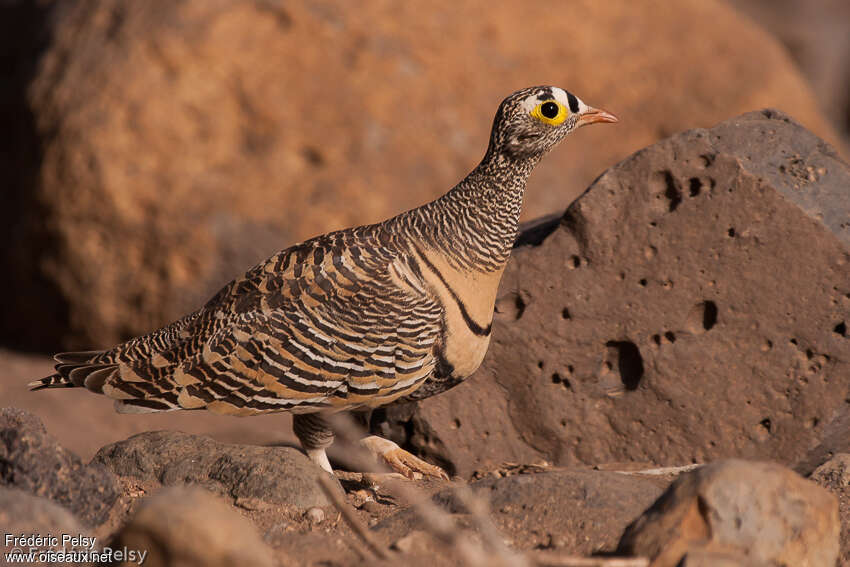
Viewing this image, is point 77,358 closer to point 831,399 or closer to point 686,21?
point 831,399

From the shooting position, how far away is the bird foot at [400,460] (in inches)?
192

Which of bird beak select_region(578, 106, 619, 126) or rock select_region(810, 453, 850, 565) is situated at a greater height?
bird beak select_region(578, 106, 619, 126)

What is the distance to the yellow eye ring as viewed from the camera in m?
4.41

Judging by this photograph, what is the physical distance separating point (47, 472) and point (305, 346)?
116cm

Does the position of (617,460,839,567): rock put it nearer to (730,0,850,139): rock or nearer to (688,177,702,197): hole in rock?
(688,177,702,197): hole in rock

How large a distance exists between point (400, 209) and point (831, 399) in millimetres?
4653

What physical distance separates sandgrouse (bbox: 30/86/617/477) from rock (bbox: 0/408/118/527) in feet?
1.96

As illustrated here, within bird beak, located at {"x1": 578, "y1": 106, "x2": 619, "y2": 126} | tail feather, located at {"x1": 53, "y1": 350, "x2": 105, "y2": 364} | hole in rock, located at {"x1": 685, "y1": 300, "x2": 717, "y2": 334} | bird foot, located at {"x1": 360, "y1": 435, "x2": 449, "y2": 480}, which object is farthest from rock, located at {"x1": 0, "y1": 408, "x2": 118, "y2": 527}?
hole in rock, located at {"x1": 685, "y1": 300, "x2": 717, "y2": 334}

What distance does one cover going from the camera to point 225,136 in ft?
27.8

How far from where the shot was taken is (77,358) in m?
4.57

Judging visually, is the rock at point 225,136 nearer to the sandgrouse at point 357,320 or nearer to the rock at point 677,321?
the rock at point 677,321

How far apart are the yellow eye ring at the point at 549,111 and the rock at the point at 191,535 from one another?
2.49m

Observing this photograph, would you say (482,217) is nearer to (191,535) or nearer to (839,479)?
(839,479)

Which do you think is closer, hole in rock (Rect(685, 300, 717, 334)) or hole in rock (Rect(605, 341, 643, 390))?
hole in rock (Rect(685, 300, 717, 334))
